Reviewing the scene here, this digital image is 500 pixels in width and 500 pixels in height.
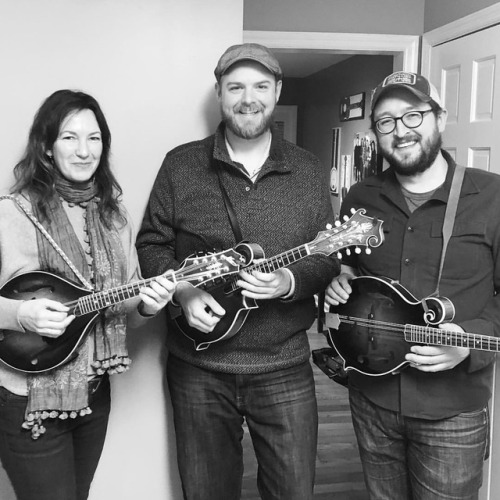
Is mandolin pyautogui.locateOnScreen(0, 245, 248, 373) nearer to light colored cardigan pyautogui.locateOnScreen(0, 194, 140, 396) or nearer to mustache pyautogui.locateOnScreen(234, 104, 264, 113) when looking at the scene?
light colored cardigan pyautogui.locateOnScreen(0, 194, 140, 396)

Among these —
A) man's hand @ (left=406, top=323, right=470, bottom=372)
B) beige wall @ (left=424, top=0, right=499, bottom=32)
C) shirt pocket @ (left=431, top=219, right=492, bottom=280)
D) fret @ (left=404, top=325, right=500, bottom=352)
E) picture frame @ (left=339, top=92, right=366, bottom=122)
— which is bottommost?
man's hand @ (left=406, top=323, right=470, bottom=372)

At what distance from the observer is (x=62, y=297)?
1.49m

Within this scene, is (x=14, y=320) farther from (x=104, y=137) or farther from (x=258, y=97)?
A: (x=258, y=97)

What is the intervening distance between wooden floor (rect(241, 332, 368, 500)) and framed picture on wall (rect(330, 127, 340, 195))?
8.82 ft

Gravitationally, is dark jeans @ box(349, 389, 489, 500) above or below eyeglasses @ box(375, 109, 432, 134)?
below

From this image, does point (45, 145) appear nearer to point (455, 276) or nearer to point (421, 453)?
point (455, 276)

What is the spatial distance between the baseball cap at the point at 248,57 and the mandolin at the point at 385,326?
2.15 ft

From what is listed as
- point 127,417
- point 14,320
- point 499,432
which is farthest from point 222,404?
point 499,432

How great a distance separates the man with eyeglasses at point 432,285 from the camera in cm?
158

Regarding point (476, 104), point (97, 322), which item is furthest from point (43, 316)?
point (476, 104)

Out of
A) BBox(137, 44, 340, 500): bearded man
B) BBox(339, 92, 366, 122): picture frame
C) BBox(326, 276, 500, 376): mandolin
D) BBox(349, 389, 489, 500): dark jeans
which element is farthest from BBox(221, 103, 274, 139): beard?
BBox(339, 92, 366, 122): picture frame

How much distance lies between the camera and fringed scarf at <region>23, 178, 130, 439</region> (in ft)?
4.85

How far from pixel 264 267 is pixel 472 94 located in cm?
157

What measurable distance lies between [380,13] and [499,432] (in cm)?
207
